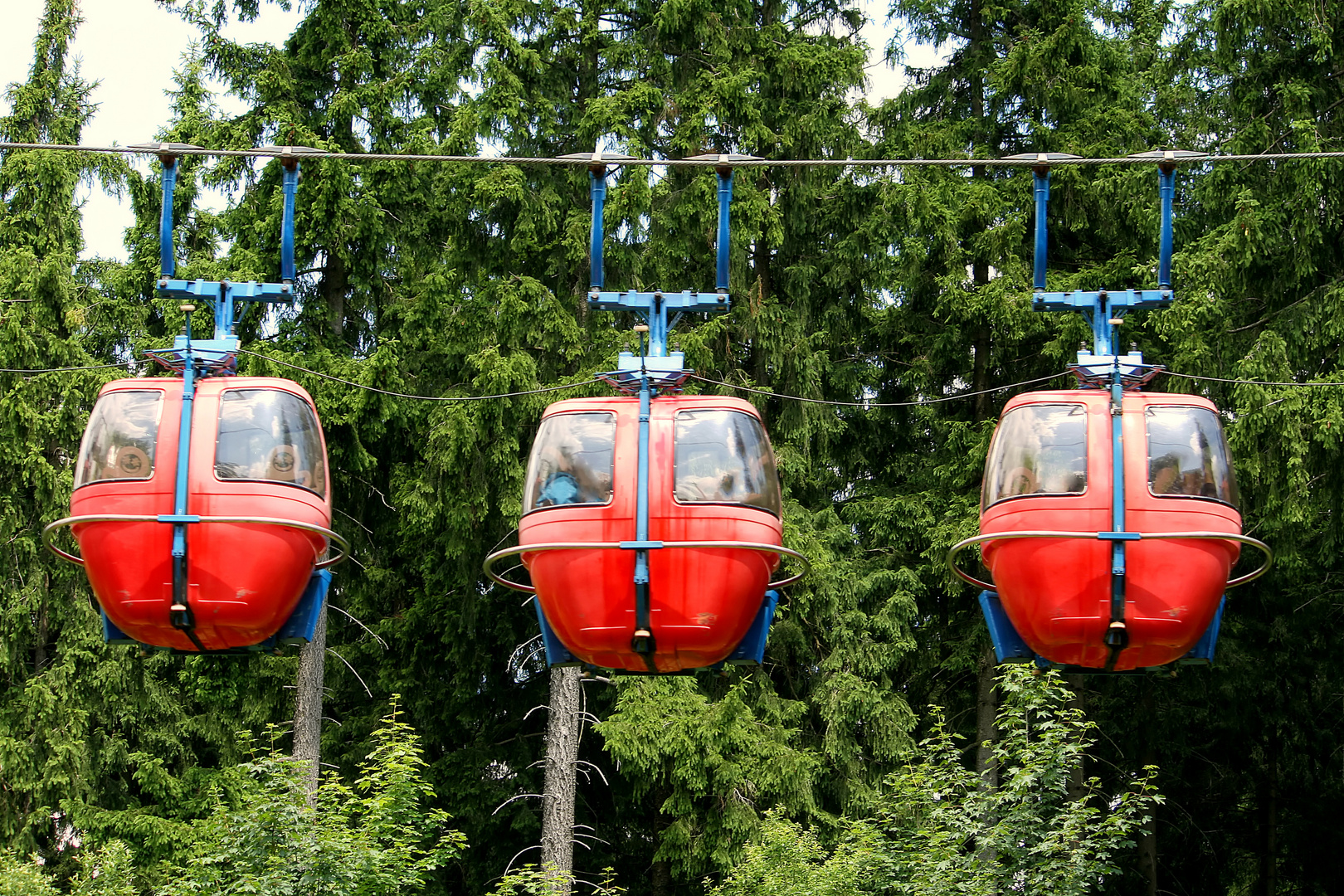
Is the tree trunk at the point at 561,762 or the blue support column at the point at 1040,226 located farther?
the tree trunk at the point at 561,762

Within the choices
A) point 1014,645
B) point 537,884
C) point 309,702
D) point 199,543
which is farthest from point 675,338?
point 199,543

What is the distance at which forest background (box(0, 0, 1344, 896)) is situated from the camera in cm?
1925

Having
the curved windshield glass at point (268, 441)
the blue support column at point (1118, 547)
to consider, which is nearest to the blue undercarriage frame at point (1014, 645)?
the blue support column at point (1118, 547)

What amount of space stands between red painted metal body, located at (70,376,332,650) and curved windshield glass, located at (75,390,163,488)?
0.15 ft

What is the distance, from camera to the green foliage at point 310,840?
15.7 meters

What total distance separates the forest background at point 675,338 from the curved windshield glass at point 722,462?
9819 mm

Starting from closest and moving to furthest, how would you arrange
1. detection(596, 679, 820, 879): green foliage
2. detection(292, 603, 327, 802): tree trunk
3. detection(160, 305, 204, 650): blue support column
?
detection(160, 305, 204, 650): blue support column < detection(596, 679, 820, 879): green foliage < detection(292, 603, 327, 802): tree trunk

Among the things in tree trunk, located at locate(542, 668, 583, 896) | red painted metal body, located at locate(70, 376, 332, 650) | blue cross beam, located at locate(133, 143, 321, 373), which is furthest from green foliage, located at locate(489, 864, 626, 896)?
blue cross beam, located at locate(133, 143, 321, 373)

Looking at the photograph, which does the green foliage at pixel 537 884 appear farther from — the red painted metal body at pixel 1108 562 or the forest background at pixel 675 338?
the red painted metal body at pixel 1108 562

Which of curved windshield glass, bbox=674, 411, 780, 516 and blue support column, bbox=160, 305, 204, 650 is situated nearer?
curved windshield glass, bbox=674, 411, 780, 516

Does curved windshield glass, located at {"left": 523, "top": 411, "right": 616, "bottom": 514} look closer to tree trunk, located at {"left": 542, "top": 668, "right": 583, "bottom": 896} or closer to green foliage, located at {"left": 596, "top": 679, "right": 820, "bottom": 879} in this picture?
green foliage, located at {"left": 596, "top": 679, "right": 820, "bottom": 879}

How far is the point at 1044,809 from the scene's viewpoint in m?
16.8

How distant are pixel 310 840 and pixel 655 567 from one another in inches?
323

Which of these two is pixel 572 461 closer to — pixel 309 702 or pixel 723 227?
pixel 723 227
